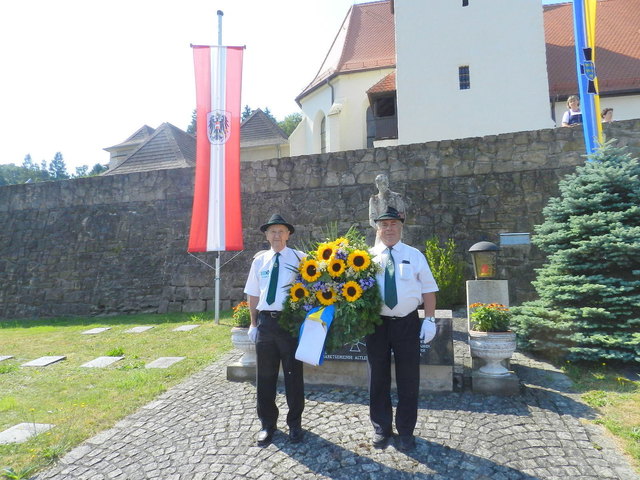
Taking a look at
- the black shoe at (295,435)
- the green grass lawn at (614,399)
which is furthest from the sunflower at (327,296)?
the green grass lawn at (614,399)

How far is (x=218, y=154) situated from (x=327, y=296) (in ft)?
20.0

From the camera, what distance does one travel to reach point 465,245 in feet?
29.3

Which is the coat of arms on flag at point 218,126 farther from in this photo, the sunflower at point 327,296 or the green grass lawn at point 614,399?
the green grass lawn at point 614,399

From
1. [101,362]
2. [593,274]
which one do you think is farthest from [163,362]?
[593,274]

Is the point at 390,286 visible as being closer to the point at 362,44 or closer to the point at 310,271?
the point at 310,271

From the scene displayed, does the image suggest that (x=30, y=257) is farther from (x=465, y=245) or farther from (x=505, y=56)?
(x=505, y=56)

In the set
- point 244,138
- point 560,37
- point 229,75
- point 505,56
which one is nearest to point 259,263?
point 229,75

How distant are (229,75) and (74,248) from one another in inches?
288

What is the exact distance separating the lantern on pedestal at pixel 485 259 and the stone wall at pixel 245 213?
3.64 metres

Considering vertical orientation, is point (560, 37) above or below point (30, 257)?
above

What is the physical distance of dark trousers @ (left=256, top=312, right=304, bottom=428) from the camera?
11.2 feet

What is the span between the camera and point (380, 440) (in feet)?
10.3

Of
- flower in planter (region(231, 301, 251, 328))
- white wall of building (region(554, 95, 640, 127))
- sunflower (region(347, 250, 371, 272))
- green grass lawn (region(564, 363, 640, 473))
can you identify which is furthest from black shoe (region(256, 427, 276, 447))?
white wall of building (region(554, 95, 640, 127))

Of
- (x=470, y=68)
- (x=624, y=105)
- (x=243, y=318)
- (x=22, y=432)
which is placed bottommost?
(x=22, y=432)
